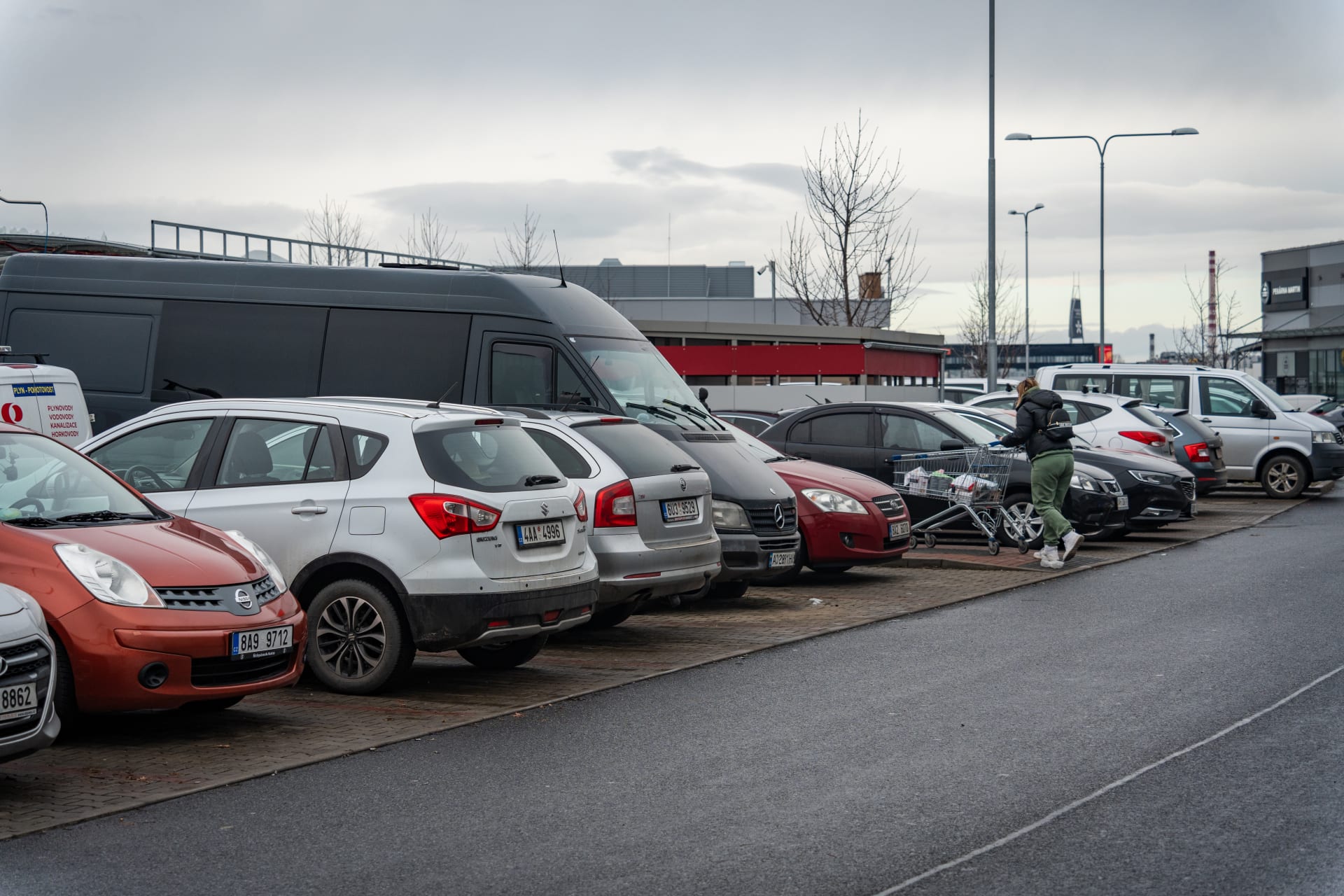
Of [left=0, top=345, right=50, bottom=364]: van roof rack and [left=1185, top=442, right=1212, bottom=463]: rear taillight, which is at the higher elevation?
[left=0, top=345, right=50, bottom=364]: van roof rack

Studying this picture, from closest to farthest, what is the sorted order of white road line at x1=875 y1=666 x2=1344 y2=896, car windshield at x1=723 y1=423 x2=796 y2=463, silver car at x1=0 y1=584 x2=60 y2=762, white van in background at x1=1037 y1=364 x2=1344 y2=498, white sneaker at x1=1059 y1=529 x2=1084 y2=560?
white road line at x1=875 y1=666 x2=1344 y2=896 < silver car at x1=0 y1=584 x2=60 y2=762 < car windshield at x1=723 y1=423 x2=796 y2=463 < white sneaker at x1=1059 y1=529 x2=1084 y2=560 < white van in background at x1=1037 y1=364 x2=1344 y2=498

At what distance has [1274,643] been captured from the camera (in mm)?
9906

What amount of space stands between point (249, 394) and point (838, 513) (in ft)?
19.2

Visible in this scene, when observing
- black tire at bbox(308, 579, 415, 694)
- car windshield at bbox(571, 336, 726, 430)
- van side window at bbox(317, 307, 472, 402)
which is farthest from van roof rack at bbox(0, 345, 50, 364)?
black tire at bbox(308, 579, 415, 694)

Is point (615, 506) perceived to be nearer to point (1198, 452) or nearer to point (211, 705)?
point (211, 705)

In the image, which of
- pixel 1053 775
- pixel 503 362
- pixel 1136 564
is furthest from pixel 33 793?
pixel 1136 564

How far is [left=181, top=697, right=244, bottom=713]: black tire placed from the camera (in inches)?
288

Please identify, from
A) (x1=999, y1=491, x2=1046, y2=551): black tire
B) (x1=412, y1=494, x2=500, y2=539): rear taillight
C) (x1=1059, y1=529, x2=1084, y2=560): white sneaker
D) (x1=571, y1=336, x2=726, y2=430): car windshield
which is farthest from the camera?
(x1=999, y1=491, x2=1046, y2=551): black tire

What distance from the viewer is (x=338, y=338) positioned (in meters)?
14.6

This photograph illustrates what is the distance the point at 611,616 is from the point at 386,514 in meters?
3.29

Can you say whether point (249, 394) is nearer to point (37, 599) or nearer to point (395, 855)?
point (37, 599)

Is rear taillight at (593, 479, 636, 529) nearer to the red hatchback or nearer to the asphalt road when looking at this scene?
the asphalt road

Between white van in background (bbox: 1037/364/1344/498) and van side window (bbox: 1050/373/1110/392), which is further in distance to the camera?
van side window (bbox: 1050/373/1110/392)

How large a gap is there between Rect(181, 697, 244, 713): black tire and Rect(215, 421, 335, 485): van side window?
1.36 m
